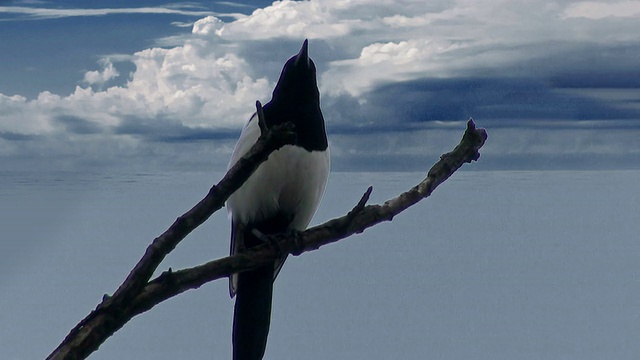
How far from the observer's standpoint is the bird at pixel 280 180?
3.64 feet

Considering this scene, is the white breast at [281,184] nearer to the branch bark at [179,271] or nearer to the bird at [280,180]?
the bird at [280,180]

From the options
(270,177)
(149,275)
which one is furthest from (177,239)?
(270,177)

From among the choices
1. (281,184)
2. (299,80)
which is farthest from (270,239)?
(299,80)

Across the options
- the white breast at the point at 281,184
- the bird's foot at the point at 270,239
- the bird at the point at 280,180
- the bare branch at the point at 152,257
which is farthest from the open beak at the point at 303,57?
the bare branch at the point at 152,257

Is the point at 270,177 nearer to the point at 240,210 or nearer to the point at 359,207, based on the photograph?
the point at 240,210

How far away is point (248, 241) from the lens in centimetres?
126

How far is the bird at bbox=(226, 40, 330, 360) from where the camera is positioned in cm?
111

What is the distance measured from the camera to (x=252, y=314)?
110 centimetres

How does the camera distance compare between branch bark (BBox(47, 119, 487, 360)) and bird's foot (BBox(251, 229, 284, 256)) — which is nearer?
branch bark (BBox(47, 119, 487, 360))

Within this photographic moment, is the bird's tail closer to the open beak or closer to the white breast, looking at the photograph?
the white breast

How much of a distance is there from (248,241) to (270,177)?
0.16m

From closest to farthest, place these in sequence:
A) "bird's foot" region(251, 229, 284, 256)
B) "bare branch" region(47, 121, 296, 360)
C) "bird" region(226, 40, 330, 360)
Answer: "bare branch" region(47, 121, 296, 360)
"bird's foot" region(251, 229, 284, 256)
"bird" region(226, 40, 330, 360)

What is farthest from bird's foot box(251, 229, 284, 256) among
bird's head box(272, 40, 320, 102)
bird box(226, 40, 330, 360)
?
bird's head box(272, 40, 320, 102)

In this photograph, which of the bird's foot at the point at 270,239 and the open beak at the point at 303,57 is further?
the open beak at the point at 303,57
